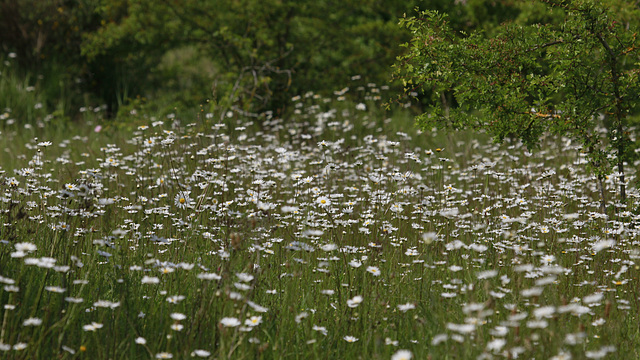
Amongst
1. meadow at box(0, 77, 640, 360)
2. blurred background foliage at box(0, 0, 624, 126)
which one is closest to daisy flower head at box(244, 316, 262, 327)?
meadow at box(0, 77, 640, 360)

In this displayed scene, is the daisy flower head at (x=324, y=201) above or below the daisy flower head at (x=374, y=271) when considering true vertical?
above

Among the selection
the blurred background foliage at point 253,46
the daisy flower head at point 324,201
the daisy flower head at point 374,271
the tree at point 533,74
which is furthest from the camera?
the blurred background foliage at point 253,46

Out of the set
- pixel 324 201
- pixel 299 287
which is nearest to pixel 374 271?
pixel 299 287

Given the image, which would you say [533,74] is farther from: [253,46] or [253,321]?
[253,46]

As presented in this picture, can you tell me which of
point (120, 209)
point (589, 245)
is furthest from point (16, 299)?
point (589, 245)

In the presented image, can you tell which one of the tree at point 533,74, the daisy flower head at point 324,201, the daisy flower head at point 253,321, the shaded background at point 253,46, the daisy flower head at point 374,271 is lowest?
the daisy flower head at point 253,321

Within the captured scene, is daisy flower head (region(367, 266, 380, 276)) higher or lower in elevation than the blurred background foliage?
lower

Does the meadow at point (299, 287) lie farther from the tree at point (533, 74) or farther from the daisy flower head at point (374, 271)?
the tree at point (533, 74)

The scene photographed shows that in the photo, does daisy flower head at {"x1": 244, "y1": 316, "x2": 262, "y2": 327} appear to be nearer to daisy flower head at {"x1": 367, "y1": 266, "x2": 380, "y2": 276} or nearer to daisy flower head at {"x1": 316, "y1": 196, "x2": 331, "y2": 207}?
daisy flower head at {"x1": 367, "y1": 266, "x2": 380, "y2": 276}

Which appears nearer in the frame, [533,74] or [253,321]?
[253,321]

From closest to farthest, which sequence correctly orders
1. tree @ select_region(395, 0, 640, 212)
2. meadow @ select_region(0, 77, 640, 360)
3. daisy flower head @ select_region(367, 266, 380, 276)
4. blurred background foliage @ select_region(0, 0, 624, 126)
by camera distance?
1. meadow @ select_region(0, 77, 640, 360)
2. daisy flower head @ select_region(367, 266, 380, 276)
3. tree @ select_region(395, 0, 640, 212)
4. blurred background foliage @ select_region(0, 0, 624, 126)

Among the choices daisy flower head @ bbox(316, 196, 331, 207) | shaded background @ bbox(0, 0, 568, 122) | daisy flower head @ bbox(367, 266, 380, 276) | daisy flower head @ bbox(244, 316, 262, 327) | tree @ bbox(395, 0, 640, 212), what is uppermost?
shaded background @ bbox(0, 0, 568, 122)

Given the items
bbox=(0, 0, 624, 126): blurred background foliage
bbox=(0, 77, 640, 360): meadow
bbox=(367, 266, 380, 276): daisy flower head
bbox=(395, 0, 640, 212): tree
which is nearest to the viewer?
bbox=(0, 77, 640, 360): meadow

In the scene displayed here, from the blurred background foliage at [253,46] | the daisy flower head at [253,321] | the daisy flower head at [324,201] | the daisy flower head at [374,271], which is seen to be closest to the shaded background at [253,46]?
the blurred background foliage at [253,46]
